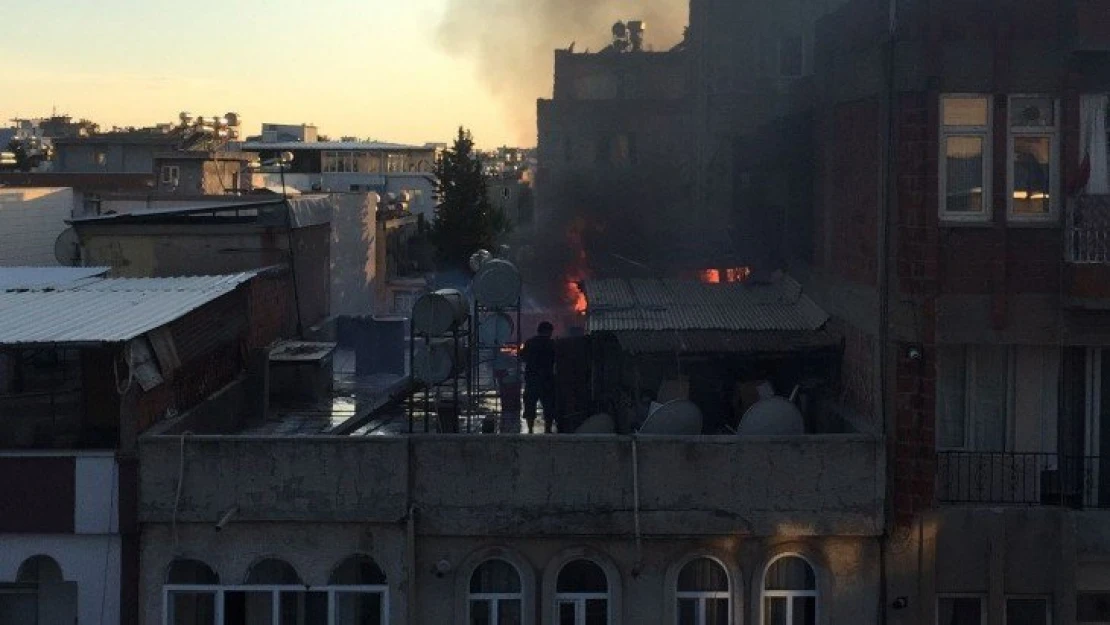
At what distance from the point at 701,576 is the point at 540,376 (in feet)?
14.1

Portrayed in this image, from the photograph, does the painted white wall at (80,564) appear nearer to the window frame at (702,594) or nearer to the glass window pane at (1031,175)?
the window frame at (702,594)

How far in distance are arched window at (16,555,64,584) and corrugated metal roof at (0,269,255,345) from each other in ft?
7.74

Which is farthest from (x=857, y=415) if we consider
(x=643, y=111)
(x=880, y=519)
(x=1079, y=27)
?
(x=643, y=111)

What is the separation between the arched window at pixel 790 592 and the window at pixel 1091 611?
9.04 feet

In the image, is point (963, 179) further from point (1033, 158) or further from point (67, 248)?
point (67, 248)

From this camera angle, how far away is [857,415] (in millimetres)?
16000

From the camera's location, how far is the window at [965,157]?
1463 centimetres

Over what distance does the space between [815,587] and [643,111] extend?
40120 mm

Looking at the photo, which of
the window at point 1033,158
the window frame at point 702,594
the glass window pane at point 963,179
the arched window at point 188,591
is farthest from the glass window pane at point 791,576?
the arched window at point 188,591

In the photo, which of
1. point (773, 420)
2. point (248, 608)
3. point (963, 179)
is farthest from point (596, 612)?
point (963, 179)

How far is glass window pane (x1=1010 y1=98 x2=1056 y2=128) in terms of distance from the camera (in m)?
14.6

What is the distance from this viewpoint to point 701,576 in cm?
1495

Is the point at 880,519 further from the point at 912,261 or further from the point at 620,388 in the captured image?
the point at 620,388

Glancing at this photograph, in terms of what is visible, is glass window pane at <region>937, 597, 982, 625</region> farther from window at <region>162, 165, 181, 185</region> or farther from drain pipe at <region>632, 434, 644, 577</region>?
window at <region>162, 165, 181, 185</region>
